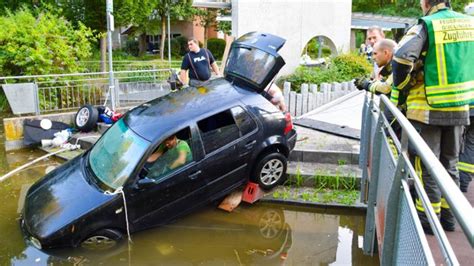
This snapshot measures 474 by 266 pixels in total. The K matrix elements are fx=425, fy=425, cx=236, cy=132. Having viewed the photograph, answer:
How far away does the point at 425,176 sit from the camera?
3258mm

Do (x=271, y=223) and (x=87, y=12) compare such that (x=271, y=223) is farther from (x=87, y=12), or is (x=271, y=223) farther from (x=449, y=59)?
(x=87, y=12)

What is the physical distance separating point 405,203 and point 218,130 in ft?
11.8

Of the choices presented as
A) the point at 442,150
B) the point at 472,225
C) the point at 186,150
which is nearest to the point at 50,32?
the point at 186,150

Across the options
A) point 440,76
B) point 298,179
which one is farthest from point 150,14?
point 440,76

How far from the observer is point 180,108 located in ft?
18.1

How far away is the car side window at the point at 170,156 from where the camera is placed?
510cm

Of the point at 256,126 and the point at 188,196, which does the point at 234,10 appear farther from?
the point at 188,196

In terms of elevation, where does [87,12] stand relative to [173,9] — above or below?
below

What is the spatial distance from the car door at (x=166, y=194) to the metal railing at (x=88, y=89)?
5.64 m

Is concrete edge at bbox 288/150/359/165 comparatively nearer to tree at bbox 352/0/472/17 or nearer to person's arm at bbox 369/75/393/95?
person's arm at bbox 369/75/393/95

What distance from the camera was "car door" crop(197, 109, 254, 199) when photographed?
17.7 ft

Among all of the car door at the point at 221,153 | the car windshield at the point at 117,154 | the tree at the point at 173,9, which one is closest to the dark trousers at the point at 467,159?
the car door at the point at 221,153

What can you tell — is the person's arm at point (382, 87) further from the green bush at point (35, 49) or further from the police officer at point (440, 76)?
the green bush at point (35, 49)

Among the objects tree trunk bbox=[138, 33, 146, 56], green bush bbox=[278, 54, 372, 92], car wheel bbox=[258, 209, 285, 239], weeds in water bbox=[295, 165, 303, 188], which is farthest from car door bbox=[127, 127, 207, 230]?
tree trunk bbox=[138, 33, 146, 56]
